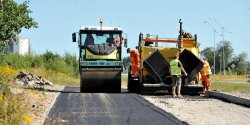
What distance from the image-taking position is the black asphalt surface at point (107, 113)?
49.5ft

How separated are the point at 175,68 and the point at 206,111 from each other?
6.86 meters

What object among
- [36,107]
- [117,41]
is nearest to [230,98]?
[117,41]

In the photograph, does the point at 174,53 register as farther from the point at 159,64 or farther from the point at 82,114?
the point at 82,114

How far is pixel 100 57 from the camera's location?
28.5m

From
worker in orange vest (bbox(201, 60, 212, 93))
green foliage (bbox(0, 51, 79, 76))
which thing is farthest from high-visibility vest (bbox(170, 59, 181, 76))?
green foliage (bbox(0, 51, 79, 76))

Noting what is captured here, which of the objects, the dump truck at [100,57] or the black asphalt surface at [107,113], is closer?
the black asphalt surface at [107,113]

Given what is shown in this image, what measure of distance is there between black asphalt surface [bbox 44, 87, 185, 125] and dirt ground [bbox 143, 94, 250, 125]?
1.75 feet

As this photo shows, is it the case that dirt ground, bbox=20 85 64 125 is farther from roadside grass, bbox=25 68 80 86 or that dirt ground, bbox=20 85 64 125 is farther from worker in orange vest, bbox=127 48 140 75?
roadside grass, bbox=25 68 80 86

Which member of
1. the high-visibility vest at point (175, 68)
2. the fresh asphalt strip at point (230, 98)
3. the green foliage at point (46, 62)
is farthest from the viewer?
the green foliage at point (46, 62)

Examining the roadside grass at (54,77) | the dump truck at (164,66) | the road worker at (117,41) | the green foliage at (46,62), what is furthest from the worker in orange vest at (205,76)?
the green foliage at (46,62)

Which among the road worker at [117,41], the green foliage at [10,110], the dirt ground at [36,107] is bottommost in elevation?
the dirt ground at [36,107]

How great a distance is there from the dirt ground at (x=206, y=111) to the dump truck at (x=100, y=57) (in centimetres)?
524

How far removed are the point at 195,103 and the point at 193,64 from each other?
5.35 m

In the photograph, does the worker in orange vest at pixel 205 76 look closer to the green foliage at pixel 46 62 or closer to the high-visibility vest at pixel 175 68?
the high-visibility vest at pixel 175 68
